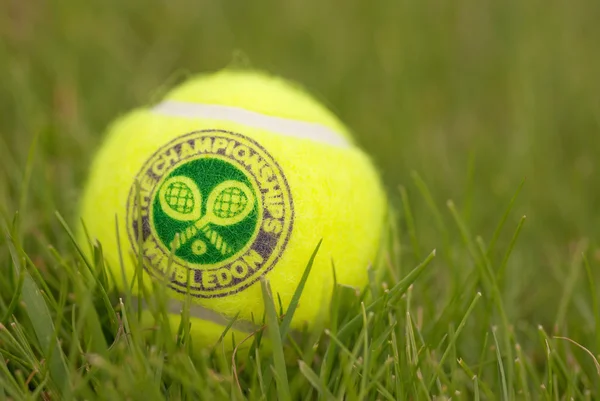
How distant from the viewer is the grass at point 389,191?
3.80ft

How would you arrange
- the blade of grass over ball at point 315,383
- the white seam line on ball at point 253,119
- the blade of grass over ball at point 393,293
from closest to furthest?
the blade of grass over ball at point 315,383 < the blade of grass over ball at point 393,293 < the white seam line on ball at point 253,119

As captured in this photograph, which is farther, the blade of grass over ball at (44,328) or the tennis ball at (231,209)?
the tennis ball at (231,209)

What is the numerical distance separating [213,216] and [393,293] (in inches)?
16.2

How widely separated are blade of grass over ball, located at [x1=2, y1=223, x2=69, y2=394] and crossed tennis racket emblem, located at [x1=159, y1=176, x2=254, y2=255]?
0.96 feet

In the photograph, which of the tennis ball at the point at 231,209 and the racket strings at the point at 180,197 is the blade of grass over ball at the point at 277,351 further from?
the racket strings at the point at 180,197

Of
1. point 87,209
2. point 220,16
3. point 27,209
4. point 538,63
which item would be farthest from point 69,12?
point 538,63

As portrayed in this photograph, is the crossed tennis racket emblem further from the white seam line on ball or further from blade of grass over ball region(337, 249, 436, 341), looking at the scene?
blade of grass over ball region(337, 249, 436, 341)

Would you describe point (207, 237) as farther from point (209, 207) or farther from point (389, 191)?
point (389, 191)

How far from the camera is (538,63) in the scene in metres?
2.58

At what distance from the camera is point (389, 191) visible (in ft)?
6.67

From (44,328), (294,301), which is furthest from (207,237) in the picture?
(44,328)

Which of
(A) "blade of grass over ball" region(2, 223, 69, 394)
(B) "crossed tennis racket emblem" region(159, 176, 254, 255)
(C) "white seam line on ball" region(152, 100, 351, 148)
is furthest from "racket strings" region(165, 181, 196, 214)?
(A) "blade of grass over ball" region(2, 223, 69, 394)

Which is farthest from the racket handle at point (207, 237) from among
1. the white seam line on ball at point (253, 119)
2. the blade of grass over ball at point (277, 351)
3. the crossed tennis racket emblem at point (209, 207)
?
Result: the white seam line on ball at point (253, 119)

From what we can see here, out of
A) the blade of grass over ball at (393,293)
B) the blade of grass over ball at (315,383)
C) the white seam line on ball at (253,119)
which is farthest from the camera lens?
the white seam line on ball at (253,119)
